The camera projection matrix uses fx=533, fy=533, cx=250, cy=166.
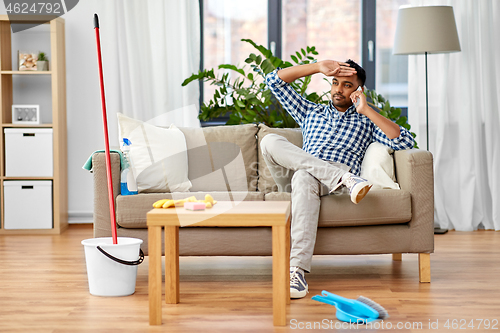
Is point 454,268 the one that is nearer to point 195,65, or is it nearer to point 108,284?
point 108,284

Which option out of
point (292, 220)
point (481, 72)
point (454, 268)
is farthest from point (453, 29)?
point (292, 220)

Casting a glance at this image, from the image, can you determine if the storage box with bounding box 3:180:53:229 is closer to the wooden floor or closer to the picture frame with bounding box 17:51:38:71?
the wooden floor

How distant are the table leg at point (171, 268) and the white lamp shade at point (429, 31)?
2.22 m

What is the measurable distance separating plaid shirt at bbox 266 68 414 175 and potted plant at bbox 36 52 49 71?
1849mm

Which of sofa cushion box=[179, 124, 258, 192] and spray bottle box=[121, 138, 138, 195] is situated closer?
spray bottle box=[121, 138, 138, 195]

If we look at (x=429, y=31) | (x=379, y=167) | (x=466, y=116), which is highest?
(x=429, y=31)

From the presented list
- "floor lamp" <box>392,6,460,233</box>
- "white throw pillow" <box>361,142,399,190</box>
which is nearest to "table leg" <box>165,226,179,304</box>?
"white throw pillow" <box>361,142,399,190</box>

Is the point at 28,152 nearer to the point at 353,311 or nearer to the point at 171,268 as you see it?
the point at 171,268

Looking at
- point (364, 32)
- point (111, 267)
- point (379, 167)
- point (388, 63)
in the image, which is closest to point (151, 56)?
point (364, 32)

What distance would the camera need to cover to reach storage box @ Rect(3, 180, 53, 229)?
143 inches

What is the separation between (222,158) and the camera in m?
2.89

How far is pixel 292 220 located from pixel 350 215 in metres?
0.28

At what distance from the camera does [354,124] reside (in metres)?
2.63

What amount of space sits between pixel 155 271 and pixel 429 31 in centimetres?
255
